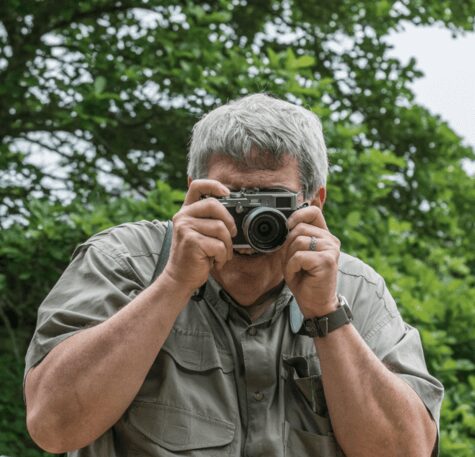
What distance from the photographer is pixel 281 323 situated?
2143mm

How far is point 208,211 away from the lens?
6.45ft

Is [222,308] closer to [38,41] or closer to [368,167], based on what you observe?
[368,167]

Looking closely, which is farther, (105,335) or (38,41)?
(38,41)

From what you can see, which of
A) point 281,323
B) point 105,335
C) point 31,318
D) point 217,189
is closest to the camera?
point 105,335

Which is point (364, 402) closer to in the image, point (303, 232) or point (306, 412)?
point (306, 412)

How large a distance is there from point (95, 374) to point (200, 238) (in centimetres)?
37

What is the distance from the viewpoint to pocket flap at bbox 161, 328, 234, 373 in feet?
6.57

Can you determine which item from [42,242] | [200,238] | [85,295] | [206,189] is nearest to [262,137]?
[206,189]

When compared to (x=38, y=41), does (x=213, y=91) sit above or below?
below

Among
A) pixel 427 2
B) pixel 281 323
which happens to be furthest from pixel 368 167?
pixel 281 323

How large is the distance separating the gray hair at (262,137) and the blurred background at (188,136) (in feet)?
5.13

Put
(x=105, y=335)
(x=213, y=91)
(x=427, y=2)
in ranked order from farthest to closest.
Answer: (x=427, y=2), (x=213, y=91), (x=105, y=335)

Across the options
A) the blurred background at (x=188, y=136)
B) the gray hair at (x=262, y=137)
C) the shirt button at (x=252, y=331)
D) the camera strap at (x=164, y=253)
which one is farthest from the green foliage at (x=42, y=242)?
the shirt button at (x=252, y=331)

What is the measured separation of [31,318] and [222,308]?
253 cm
